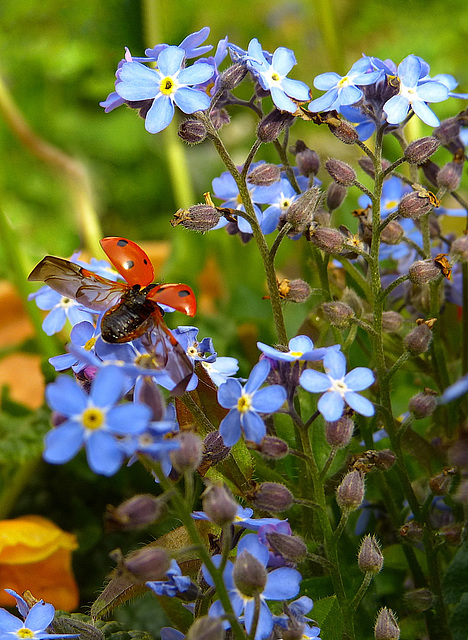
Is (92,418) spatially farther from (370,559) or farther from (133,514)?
(370,559)

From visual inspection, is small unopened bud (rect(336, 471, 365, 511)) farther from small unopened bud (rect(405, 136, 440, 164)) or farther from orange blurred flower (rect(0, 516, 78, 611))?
orange blurred flower (rect(0, 516, 78, 611))

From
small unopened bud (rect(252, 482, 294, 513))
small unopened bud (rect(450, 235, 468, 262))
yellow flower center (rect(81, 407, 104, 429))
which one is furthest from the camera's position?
small unopened bud (rect(450, 235, 468, 262))

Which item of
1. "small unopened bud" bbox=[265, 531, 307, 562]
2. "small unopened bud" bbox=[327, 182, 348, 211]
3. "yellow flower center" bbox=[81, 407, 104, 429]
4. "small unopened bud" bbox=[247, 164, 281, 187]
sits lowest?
"small unopened bud" bbox=[265, 531, 307, 562]

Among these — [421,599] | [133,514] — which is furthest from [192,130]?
[421,599]

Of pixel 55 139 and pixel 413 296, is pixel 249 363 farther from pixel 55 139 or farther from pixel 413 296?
pixel 55 139

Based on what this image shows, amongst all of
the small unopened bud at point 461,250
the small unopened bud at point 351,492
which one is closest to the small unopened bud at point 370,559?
the small unopened bud at point 351,492

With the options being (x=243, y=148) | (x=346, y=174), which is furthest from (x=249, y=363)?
(x=243, y=148)

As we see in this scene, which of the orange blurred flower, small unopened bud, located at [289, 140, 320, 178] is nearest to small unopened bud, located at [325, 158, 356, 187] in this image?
small unopened bud, located at [289, 140, 320, 178]
